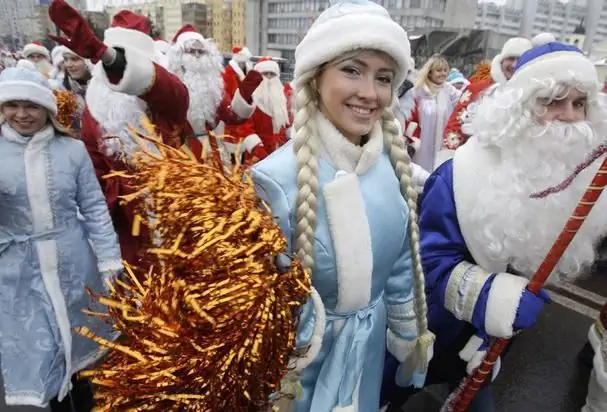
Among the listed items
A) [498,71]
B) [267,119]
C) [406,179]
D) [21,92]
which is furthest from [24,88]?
[498,71]

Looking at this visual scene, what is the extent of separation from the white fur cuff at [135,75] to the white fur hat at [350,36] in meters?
1.45

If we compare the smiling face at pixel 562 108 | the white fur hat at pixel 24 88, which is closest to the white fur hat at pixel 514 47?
the smiling face at pixel 562 108

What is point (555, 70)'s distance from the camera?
1591 mm

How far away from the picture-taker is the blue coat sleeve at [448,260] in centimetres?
168

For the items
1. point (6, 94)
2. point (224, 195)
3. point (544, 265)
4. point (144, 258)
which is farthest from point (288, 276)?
point (6, 94)

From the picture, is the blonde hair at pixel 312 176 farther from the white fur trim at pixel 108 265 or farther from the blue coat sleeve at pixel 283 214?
the white fur trim at pixel 108 265

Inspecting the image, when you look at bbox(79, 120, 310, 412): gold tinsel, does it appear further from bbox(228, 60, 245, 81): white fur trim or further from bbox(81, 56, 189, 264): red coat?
bbox(228, 60, 245, 81): white fur trim

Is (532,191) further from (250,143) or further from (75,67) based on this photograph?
(75,67)

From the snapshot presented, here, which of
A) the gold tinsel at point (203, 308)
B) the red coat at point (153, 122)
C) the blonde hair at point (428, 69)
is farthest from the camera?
the blonde hair at point (428, 69)

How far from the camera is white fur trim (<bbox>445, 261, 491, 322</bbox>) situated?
1.68m

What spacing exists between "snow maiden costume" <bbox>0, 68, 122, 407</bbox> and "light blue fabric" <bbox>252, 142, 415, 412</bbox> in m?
1.43

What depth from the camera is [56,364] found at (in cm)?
230

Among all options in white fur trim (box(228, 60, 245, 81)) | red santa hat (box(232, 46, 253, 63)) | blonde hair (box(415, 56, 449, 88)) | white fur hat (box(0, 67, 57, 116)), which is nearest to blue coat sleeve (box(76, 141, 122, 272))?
white fur hat (box(0, 67, 57, 116))

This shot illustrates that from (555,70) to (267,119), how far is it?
4.35 meters
